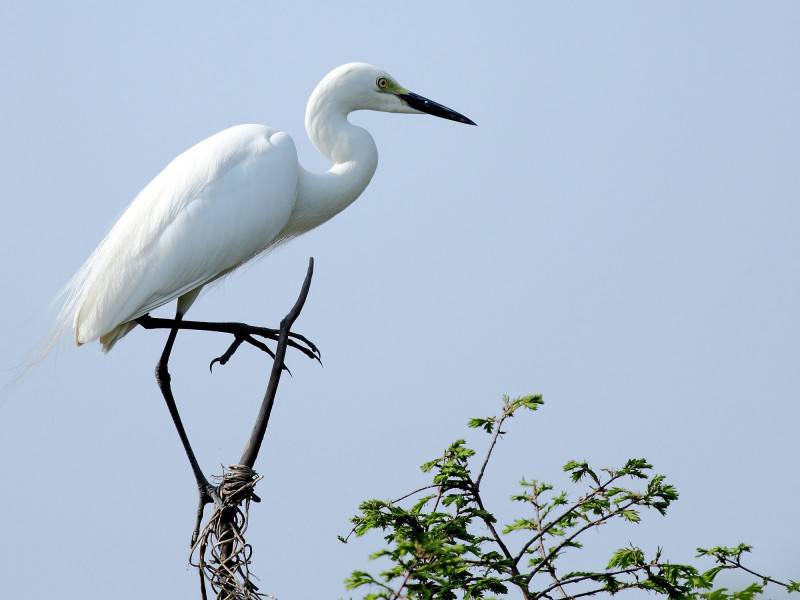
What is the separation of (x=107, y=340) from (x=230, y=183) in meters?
1.04

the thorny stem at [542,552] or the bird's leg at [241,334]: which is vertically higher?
the bird's leg at [241,334]

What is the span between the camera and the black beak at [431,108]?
246 inches

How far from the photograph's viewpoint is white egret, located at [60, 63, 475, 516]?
5.46 m

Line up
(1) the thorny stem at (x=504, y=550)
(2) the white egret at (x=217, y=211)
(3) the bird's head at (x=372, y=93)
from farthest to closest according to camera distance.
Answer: (3) the bird's head at (x=372, y=93) → (2) the white egret at (x=217, y=211) → (1) the thorny stem at (x=504, y=550)

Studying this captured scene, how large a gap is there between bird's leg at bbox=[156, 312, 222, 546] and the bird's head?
1.51 m

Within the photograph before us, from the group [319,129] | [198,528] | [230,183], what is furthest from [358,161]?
[198,528]

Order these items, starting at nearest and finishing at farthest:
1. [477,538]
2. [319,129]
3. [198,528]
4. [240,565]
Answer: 1. [477,538]
2. [240,565]
3. [198,528]
4. [319,129]

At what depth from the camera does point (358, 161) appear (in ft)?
19.9

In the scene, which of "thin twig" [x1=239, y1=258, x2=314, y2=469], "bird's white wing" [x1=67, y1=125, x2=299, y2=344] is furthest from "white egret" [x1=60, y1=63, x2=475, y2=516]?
"thin twig" [x1=239, y1=258, x2=314, y2=469]

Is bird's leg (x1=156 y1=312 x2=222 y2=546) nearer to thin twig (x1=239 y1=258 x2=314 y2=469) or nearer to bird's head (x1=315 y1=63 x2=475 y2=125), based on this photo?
thin twig (x1=239 y1=258 x2=314 y2=469)

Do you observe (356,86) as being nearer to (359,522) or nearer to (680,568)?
(359,522)

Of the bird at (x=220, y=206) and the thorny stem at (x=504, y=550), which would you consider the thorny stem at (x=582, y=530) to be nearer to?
the thorny stem at (x=504, y=550)

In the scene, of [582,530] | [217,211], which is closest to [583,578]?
[582,530]

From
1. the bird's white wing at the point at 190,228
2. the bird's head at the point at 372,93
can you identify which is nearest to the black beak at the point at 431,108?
the bird's head at the point at 372,93
